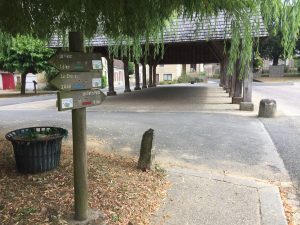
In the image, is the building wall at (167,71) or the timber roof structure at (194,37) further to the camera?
the building wall at (167,71)

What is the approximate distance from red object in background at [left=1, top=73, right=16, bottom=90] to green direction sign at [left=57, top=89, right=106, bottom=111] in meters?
39.9

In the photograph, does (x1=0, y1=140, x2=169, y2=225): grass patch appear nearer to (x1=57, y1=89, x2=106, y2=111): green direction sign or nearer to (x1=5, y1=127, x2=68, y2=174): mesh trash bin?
(x1=5, y1=127, x2=68, y2=174): mesh trash bin

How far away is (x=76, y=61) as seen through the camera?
3238mm

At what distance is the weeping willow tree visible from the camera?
3.22m

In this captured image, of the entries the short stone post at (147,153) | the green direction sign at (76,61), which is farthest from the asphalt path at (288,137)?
the green direction sign at (76,61)

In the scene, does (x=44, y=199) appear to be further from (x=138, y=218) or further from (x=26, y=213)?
(x=138, y=218)

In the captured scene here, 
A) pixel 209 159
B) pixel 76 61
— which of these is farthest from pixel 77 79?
pixel 209 159

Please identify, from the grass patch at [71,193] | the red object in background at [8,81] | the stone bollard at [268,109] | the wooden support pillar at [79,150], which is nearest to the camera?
the wooden support pillar at [79,150]

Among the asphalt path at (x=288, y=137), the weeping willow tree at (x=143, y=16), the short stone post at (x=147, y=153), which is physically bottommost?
the asphalt path at (x=288, y=137)

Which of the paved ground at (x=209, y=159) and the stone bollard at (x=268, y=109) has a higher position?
the stone bollard at (x=268, y=109)

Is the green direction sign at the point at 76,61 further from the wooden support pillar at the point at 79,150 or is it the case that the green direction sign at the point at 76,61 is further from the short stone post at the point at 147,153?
the short stone post at the point at 147,153

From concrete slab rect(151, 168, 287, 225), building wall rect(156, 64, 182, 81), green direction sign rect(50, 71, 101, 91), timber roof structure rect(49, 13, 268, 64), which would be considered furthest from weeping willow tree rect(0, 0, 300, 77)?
building wall rect(156, 64, 182, 81)

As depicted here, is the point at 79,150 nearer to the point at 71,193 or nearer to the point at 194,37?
the point at 71,193

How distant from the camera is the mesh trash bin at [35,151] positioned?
4.61 meters
